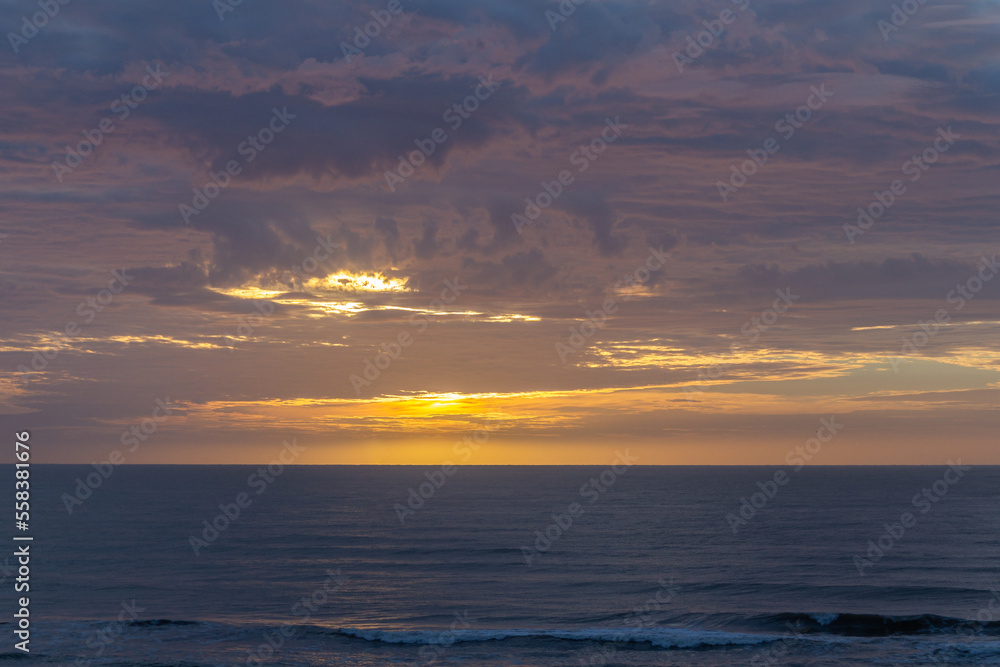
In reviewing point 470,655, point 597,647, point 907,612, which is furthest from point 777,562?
point 470,655

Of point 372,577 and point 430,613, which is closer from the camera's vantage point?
point 430,613

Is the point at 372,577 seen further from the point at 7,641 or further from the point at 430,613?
the point at 7,641

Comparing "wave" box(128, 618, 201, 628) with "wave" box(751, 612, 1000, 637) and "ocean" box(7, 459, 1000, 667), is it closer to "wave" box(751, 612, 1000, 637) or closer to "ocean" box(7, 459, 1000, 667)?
"ocean" box(7, 459, 1000, 667)

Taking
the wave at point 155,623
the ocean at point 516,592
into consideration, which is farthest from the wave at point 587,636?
the wave at point 155,623

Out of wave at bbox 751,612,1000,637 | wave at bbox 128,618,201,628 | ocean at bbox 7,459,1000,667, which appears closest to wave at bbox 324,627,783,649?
ocean at bbox 7,459,1000,667

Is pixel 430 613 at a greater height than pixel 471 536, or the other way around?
pixel 471 536

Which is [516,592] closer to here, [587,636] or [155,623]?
[587,636]

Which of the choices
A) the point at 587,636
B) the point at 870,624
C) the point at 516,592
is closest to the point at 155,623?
the point at 516,592

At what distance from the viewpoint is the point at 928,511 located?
107 meters

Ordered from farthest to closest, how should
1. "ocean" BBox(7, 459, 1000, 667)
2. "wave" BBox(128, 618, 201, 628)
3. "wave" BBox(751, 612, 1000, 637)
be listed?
"wave" BBox(128, 618, 201, 628) < "wave" BBox(751, 612, 1000, 637) < "ocean" BBox(7, 459, 1000, 667)

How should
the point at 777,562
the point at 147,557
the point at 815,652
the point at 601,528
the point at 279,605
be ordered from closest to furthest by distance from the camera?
the point at 815,652 → the point at 279,605 → the point at 777,562 → the point at 147,557 → the point at 601,528

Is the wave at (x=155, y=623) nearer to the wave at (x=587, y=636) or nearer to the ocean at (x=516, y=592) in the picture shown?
the ocean at (x=516, y=592)

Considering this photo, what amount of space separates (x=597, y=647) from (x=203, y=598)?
2781 cm

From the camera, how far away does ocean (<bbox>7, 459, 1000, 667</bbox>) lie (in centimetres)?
3731
